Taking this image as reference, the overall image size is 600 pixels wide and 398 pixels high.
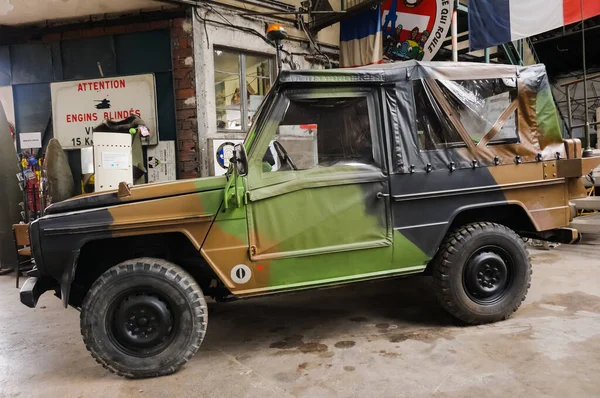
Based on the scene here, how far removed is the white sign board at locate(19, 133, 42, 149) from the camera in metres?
6.94

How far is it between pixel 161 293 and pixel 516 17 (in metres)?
6.53

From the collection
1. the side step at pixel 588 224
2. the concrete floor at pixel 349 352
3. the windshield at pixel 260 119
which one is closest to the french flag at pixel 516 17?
the side step at pixel 588 224

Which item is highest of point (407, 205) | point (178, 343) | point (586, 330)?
point (407, 205)

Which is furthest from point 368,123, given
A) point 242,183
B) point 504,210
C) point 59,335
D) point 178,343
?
point 59,335

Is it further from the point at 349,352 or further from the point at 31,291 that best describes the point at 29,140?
the point at 349,352

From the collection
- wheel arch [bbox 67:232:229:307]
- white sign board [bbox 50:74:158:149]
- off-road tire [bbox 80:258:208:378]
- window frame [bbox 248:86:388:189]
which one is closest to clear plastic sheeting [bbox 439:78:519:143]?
window frame [bbox 248:86:388:189]

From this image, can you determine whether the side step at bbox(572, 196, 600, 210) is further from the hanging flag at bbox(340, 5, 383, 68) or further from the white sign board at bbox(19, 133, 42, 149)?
the white sign board at bbox(19, 133, 42, 149)

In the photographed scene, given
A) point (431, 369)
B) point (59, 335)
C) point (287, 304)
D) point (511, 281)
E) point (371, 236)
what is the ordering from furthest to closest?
1. point (287, 304)
2. point (59, 335)
3. point (511, 281)
4. point (371, 236)
5. point (431, 369)

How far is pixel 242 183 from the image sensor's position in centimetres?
299

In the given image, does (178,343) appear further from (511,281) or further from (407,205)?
(511,281)

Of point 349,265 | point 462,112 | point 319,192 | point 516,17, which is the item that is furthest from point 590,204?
point 319,192

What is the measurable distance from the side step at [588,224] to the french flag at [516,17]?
2.94 m

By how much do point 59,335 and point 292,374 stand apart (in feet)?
7.95

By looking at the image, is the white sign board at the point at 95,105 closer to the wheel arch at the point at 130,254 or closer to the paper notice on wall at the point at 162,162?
the paper notice on wall at the point at 162,162
